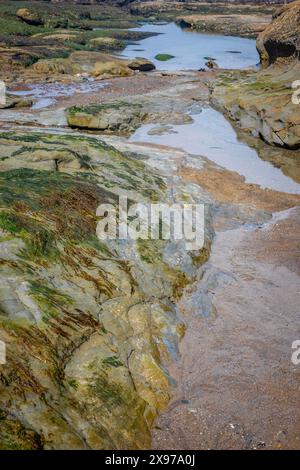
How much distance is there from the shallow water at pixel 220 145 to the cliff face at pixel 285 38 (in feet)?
23.4

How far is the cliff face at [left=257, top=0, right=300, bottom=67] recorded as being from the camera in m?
26.5

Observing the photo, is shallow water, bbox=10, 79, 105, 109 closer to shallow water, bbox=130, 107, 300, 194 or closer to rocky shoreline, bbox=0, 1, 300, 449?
shallow water, bbox=130, 107, 300, 194

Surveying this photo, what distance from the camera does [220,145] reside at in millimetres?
20531

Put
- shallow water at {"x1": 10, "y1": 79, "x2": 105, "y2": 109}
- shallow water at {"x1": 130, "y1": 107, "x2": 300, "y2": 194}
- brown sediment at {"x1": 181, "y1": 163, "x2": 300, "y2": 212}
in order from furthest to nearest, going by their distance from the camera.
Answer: shallow water at {"x1": 10, "y1": 79, "x2": 105, "y2": 109} < shallow water at {"x1": 130, "y1": 107, "x2": 300, "y2": 194} < brown sediment at {"x1": 181, "y1": 163, "x2": 300, "y2": 212}

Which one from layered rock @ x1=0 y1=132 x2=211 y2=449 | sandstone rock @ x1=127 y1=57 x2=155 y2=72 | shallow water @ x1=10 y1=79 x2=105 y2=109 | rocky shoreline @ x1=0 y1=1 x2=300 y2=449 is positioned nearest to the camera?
layered rock @ x1=0 y1=132 x2=211 y2=449

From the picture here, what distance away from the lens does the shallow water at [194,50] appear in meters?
43.3

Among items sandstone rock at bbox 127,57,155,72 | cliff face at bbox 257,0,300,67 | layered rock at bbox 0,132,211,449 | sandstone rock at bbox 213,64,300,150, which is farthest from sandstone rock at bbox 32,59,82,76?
layered rock at bbox 0,132,211,449

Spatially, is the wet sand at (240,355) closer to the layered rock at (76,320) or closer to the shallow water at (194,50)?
the layered rock at (76,320)

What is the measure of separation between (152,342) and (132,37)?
6394 centimetres

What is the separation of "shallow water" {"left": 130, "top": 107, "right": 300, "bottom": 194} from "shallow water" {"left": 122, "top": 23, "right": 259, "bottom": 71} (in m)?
20.1

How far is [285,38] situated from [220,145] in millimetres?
12617

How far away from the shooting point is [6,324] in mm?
6023

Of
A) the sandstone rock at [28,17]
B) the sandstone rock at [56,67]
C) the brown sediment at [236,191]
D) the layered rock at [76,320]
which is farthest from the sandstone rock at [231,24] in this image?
the layered rock at [76,320]

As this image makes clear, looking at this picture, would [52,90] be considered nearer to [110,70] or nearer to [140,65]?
[110,70]
